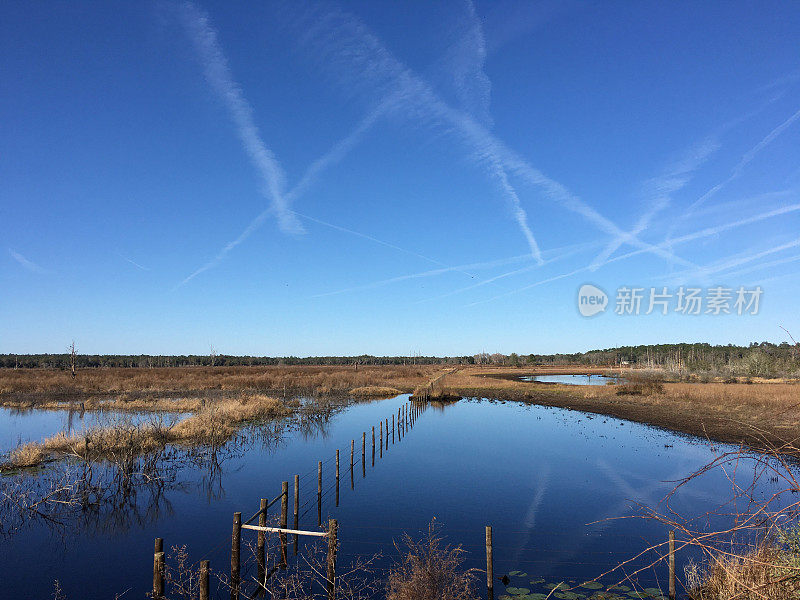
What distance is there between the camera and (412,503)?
73.6 ft

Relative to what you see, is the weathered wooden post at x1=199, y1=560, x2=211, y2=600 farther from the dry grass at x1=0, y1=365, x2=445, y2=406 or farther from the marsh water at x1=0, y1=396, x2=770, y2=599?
the dry grass at x1=0, y1=365, x2=445, y2=406

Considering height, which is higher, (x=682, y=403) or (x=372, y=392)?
(x=372, y=392)

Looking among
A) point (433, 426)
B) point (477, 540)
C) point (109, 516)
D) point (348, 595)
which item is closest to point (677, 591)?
point (477, 540)

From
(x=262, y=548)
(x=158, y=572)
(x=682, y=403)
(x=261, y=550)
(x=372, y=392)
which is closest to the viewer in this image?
(x=158, y=572)

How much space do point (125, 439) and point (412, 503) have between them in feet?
53.0

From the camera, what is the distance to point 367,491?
24422 millimetres

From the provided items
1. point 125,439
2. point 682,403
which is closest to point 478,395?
point 682,403

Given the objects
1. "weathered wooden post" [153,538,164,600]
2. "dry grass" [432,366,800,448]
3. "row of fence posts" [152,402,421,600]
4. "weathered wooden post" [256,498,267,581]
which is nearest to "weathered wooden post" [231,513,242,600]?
"row of fence posts" [152,402,421,600]

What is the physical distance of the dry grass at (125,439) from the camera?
1016 inches

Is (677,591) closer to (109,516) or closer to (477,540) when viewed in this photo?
(477,540)

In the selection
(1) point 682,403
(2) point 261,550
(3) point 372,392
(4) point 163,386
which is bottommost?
(2) point 261,550

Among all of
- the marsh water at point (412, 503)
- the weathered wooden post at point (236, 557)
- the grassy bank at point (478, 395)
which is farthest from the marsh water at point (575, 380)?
the weathered wooden post at point (236, 557)

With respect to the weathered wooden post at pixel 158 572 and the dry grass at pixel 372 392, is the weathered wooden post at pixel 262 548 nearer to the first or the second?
the weathered wooden post at pixel 158 572

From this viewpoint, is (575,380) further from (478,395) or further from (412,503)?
(412,503)
